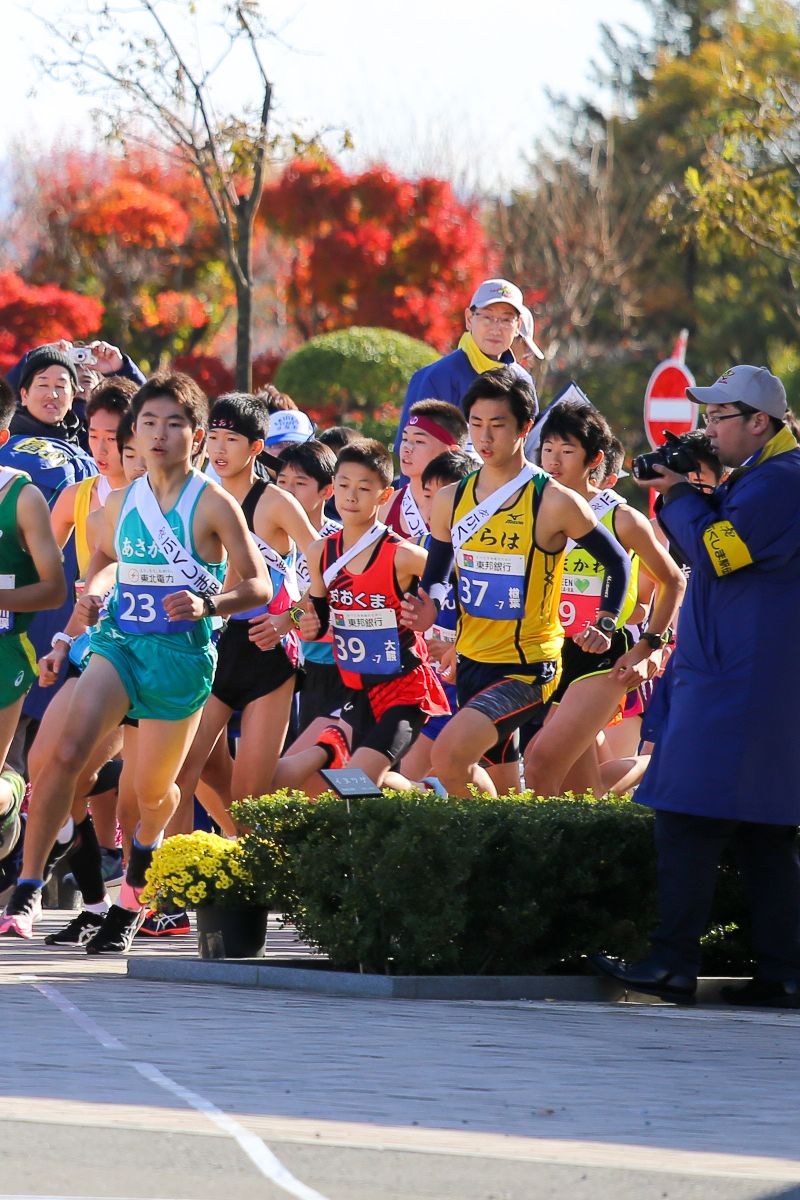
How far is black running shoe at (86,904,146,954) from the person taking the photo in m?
9.52

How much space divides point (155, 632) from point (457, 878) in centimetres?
208

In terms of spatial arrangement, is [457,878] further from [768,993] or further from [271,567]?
[271,567]

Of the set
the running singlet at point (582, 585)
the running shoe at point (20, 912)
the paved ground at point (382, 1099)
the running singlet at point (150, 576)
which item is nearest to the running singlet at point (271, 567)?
the running singlet at point (582, 585)

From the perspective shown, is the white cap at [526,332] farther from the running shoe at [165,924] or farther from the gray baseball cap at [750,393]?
the gray baseball cap at [750,393]

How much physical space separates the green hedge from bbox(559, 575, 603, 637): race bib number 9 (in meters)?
2.71

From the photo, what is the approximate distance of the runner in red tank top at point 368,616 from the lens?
11.3 meters

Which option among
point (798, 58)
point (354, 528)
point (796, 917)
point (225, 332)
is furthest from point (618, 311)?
point (796, 917)

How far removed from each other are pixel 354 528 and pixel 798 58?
77.5 ft

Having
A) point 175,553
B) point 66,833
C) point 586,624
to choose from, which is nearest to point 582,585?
point 586,624

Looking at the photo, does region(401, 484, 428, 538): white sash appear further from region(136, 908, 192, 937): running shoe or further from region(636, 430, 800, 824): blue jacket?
region(636, 430, 800, 824): blue jacket

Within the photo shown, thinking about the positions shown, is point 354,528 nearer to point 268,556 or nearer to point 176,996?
point 268,556

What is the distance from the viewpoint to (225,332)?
52.0 metres

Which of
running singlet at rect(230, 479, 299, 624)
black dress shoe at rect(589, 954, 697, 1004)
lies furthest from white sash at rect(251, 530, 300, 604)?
black dress shoe at rect(589, 954, 697, 1004)

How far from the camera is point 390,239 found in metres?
45.1
